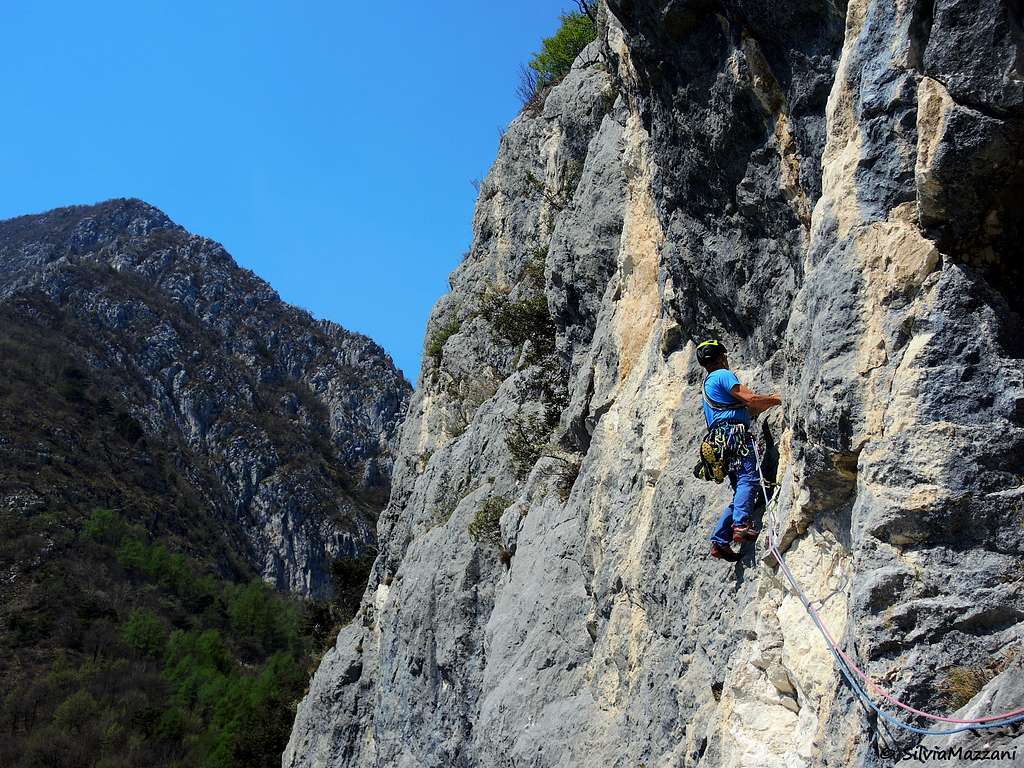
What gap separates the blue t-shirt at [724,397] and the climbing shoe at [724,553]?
0.87m

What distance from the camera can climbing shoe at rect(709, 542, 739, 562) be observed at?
6.84 m

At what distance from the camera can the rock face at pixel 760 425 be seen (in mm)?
4742

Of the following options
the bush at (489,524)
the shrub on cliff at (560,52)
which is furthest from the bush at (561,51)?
the bush at (489,524)

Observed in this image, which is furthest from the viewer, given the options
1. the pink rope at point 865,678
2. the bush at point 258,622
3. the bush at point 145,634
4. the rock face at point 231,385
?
the rock face at point 231,385

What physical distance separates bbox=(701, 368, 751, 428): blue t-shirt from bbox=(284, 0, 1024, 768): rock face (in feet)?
0.94

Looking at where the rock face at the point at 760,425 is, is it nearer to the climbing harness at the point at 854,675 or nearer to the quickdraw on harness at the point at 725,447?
the climbing harness at the point at 854,675

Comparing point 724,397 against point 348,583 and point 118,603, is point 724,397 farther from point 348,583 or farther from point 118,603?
point 118,603

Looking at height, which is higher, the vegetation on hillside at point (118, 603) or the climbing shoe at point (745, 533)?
the vegetation on hillside at point (118, 603)

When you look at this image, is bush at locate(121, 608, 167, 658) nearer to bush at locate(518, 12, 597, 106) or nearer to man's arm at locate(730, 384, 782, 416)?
bush at locate(518, 12, 597, 106)

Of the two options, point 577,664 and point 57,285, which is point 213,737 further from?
point 57,285

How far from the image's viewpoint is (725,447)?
22.7ft

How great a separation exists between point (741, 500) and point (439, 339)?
14737 millimetres

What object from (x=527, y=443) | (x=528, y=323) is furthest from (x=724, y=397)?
(x=528, y=323)

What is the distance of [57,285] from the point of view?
295 feet
